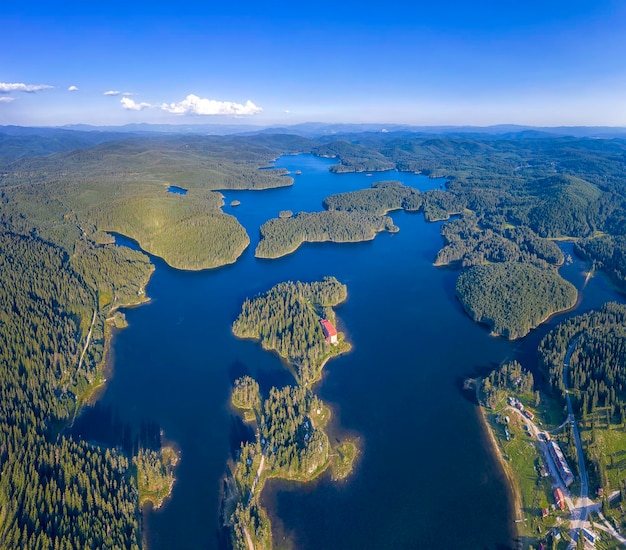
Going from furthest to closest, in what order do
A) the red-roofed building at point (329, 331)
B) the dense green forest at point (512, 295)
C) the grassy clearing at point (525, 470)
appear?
1. the dense green forest at point (512, 295)
2. the red-roofed building at point (329, 331)
3. the grassy clearing at point (525, 470)

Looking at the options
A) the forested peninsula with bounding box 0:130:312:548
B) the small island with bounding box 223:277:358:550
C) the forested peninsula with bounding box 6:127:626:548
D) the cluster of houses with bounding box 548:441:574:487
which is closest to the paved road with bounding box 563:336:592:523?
the cluster of houses with bounding box 548:441:574:487

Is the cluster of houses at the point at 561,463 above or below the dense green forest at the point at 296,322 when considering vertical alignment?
below

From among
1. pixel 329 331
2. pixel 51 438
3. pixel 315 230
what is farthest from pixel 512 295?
pixel 51 438

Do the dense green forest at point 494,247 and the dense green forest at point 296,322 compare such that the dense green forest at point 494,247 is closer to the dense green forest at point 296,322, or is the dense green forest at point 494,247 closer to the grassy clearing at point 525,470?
the dense green forest at point 296,322

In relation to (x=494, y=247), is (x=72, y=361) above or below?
below

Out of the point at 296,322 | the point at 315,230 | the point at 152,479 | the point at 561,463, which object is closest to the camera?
the point at 152,479

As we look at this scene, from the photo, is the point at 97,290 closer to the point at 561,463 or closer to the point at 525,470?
the point at 525,470

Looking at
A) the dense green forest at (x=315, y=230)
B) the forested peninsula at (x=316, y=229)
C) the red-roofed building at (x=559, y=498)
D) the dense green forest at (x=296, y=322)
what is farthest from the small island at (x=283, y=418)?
the forested peninsula at (x=316, y=229)
